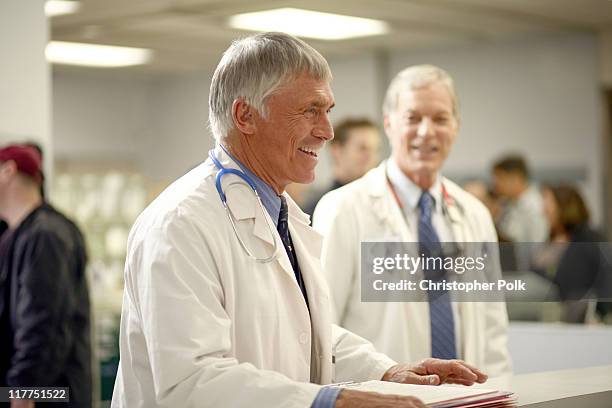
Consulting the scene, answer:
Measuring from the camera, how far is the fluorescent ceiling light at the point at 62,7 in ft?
19.2

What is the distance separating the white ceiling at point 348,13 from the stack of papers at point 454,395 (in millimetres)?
4571

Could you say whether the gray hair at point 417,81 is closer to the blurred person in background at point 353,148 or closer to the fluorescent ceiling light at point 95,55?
the blurred person in background at point 353,148

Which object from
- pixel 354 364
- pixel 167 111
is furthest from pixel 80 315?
pixel 167 111

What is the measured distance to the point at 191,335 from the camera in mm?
1548

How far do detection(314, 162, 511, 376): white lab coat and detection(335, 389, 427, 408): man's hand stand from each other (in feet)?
→ 3.88

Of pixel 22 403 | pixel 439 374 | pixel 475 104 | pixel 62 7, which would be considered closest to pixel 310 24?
pixel 62 7

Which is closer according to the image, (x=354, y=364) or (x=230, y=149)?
(x=230, y=149)

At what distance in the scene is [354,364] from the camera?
200 centimetres

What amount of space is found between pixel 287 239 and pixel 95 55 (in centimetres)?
709

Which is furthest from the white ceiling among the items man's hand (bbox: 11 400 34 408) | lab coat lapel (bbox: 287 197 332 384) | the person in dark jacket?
lab coat lapel (bbox: 287 197 332 384)

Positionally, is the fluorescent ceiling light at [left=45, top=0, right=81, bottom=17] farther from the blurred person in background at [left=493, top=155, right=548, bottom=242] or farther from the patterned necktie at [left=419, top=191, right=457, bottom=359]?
the patterned necktie at [left=419, top=191, right=457, bottom=359]

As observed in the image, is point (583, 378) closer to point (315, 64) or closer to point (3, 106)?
point (315, 64)

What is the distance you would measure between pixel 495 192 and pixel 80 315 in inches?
187

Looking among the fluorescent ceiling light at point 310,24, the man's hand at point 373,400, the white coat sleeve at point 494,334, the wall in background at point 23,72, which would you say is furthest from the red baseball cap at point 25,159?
the fluorescent ceiling light at point 310,24
